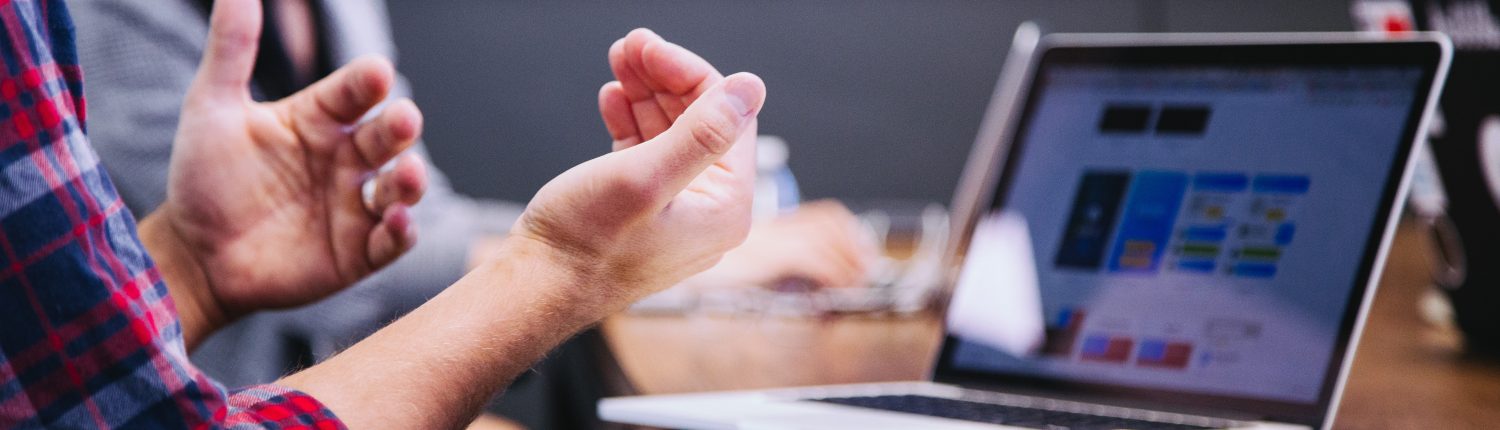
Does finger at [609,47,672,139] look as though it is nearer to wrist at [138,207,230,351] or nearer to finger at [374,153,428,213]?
finger at [374,153,428,213]

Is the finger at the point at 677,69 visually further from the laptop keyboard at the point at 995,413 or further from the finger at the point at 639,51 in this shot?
the laptop keyboard at the point at 995,413

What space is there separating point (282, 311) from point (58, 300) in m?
0.84

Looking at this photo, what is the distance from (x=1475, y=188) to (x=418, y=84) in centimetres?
226

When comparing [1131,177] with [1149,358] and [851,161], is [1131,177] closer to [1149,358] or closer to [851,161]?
[1149,358]

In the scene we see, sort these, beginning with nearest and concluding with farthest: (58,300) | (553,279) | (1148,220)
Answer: (58,300), (553,279), (1148,220)

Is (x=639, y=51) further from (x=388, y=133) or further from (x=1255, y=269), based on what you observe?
(x=1255, y=269)

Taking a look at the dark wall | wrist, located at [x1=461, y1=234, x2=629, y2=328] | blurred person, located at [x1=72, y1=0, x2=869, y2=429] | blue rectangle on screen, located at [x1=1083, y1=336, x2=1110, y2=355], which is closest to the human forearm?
wrist, located at [x1=461, y1=234, x2=629, y2=328]

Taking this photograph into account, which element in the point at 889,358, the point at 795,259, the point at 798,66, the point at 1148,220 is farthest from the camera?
the point at 798,66

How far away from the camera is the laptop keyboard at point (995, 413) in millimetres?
702

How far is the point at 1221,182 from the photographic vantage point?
2.57 feet

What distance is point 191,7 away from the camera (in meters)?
1.50

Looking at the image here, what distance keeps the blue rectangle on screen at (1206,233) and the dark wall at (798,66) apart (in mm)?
2100

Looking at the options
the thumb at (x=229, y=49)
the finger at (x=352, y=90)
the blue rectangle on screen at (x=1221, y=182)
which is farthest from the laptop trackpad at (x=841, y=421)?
the thumb at (x=229, y=49)

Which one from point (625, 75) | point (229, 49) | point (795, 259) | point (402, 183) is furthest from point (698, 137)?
point (795, 259)
